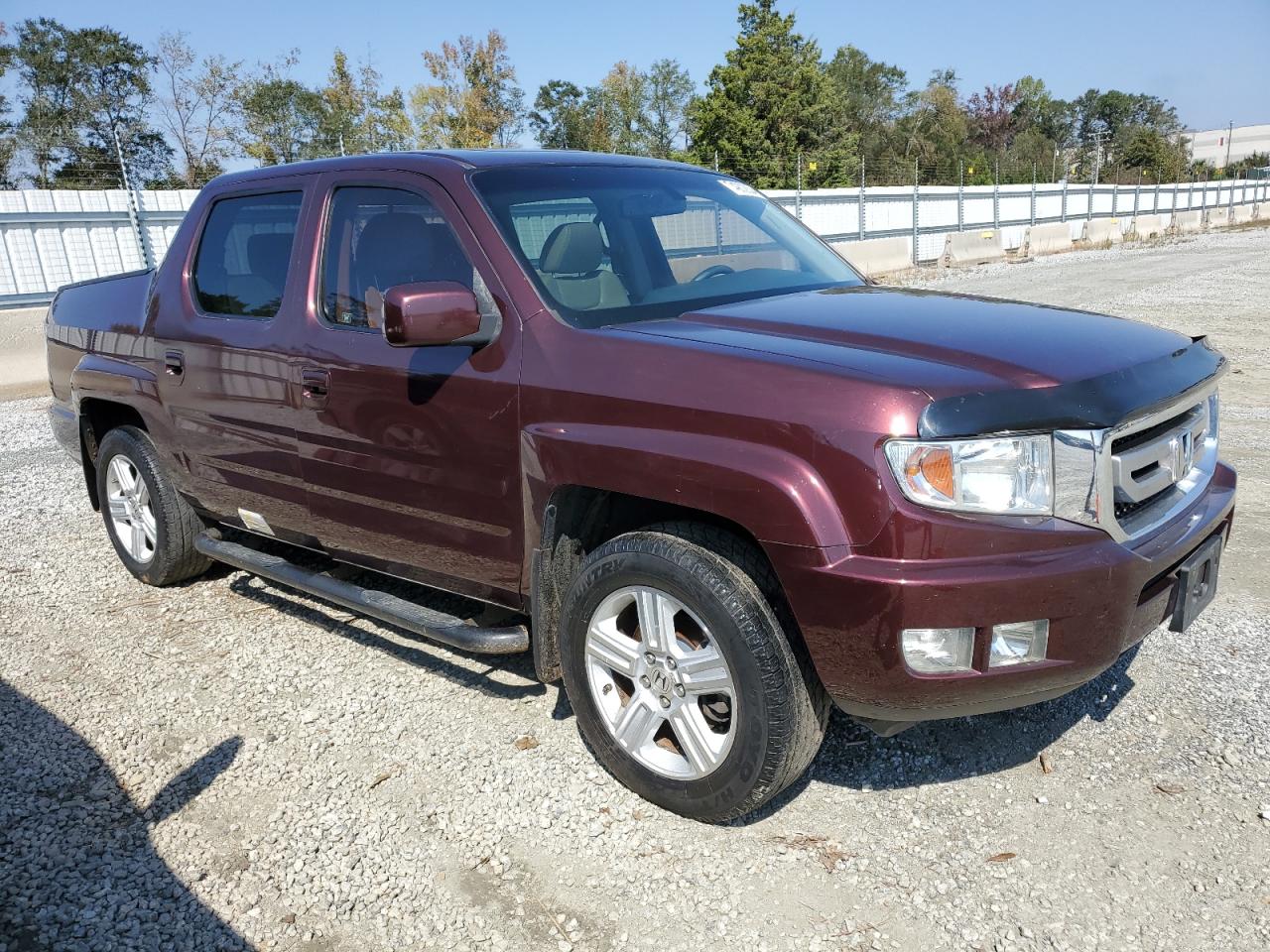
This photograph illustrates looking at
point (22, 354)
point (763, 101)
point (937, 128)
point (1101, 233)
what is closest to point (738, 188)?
point (22, 354)

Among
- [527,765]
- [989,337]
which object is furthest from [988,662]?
[527,765]

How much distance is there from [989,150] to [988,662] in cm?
10821

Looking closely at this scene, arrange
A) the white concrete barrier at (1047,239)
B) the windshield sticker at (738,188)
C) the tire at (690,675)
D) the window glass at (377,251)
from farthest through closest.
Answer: the white concrete barrier at (1047,239)
the windshield sticker at (738,188)
the window glass at (377,251)
the tire at (690,675)

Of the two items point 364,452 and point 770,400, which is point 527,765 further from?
point 770,400

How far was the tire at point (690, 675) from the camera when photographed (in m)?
2.63

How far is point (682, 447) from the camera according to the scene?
8.70ft

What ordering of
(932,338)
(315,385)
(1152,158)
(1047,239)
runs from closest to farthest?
(932,338) → (315,385) → (1047,239) → (1152,158)

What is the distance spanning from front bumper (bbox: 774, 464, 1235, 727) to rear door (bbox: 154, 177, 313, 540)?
2.29 m

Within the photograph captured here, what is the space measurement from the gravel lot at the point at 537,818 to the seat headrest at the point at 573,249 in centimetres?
160

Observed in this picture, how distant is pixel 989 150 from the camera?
99.7 m

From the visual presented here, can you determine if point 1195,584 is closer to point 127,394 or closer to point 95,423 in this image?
point 127,394

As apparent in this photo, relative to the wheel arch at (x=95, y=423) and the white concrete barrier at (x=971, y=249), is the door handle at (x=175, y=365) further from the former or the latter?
the white concrete barrier at (x=971, y=249)

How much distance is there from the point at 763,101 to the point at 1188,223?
26.5 metres

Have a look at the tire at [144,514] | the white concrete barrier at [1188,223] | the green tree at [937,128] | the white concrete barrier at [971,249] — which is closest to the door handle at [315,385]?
the tire at [144,514]
